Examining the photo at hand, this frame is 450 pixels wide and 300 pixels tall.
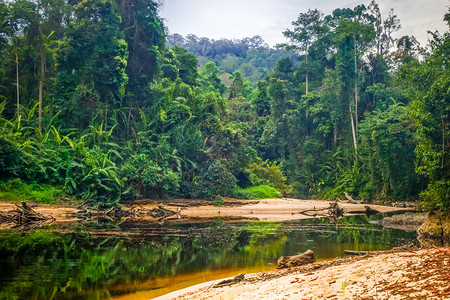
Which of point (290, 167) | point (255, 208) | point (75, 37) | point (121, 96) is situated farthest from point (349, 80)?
point (75, 37)

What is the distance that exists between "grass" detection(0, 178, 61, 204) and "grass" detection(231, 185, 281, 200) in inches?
598

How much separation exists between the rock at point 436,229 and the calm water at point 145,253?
0.70 m

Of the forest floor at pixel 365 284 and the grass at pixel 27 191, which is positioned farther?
the grass at pixel 27 191

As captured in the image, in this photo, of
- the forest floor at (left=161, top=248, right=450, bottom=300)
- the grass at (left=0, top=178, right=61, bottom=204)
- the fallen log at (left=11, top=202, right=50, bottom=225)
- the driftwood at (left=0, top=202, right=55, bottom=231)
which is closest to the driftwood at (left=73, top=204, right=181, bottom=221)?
the grass at (left=0, top=178, right=61, bottom=204)

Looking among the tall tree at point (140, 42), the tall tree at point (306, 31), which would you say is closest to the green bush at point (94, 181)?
the tall tree at point (140, 42)

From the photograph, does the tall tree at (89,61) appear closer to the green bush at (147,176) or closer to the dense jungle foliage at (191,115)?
the dense jungle foliage at (191,115)

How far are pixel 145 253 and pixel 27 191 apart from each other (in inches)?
505

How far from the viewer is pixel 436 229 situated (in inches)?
534

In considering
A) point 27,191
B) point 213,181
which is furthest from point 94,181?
point 213,181

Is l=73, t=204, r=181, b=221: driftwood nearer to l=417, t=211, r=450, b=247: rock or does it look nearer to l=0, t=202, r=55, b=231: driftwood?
l=0, t=202, r=55, b=231: driftwood

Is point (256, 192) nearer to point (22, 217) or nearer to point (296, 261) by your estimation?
point (22, 217)

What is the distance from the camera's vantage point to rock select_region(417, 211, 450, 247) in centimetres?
1275

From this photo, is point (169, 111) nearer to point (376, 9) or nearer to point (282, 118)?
point (282, 118)

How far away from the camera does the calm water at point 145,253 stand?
7992 millimetres
